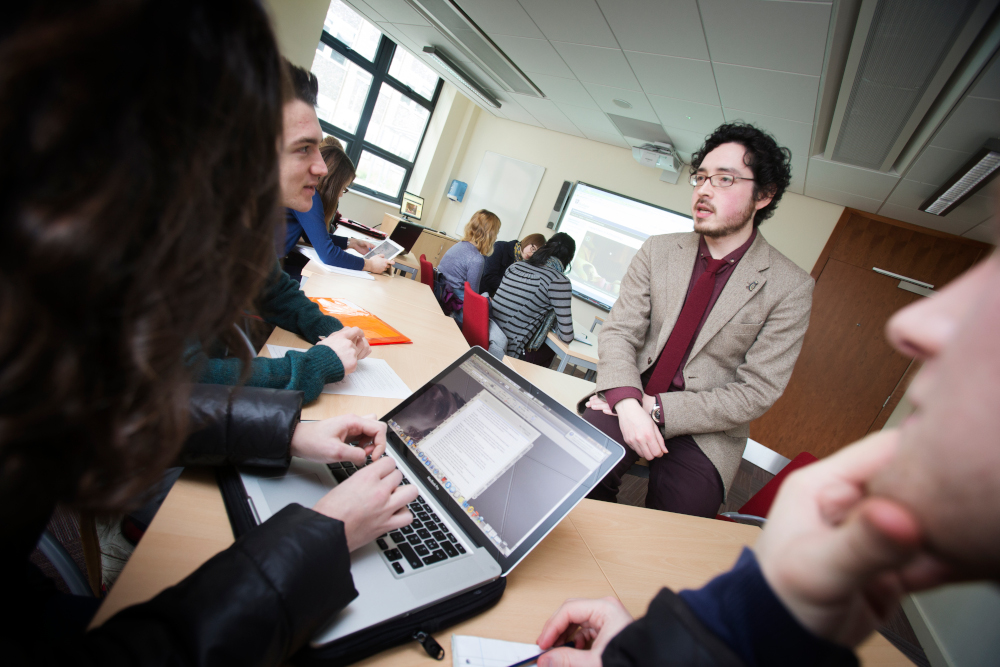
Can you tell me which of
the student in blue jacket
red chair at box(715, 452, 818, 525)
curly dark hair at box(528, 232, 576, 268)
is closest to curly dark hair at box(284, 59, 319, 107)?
the student in blue jacket

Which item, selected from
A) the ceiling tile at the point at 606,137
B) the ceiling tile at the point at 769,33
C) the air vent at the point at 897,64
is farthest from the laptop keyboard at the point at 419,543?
the ceiling tile at the point at 606,137

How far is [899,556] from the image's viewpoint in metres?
0.20

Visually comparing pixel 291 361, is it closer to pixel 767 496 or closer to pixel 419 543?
pixel 419 543

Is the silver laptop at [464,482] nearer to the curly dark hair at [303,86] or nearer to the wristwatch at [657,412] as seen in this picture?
the wristwatch at [657,412]

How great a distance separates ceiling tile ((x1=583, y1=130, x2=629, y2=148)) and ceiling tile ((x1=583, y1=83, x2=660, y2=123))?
3.43ft

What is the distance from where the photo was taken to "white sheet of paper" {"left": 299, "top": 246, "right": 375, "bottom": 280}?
254cm

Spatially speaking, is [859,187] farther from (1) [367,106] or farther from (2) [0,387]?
(1) [367,106]

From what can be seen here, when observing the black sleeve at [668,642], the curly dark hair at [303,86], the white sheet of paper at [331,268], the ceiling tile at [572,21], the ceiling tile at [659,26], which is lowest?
the white sheet of paper at [331,268]

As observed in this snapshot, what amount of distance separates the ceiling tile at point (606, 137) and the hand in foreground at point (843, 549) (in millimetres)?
6219

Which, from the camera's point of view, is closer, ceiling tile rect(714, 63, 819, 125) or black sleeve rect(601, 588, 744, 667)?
black sleeve rect(601, 588, 744, 667)

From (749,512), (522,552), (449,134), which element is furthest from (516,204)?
(522,552)

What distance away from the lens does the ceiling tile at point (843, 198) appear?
14.9 feet

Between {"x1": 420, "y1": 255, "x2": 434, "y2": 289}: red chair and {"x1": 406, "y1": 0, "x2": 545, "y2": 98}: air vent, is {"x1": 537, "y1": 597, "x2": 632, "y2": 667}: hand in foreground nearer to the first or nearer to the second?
{"x1": 420, "y1": 255, "x2": 434, "y2": 289}: red chair

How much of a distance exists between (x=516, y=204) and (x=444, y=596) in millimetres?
7115
